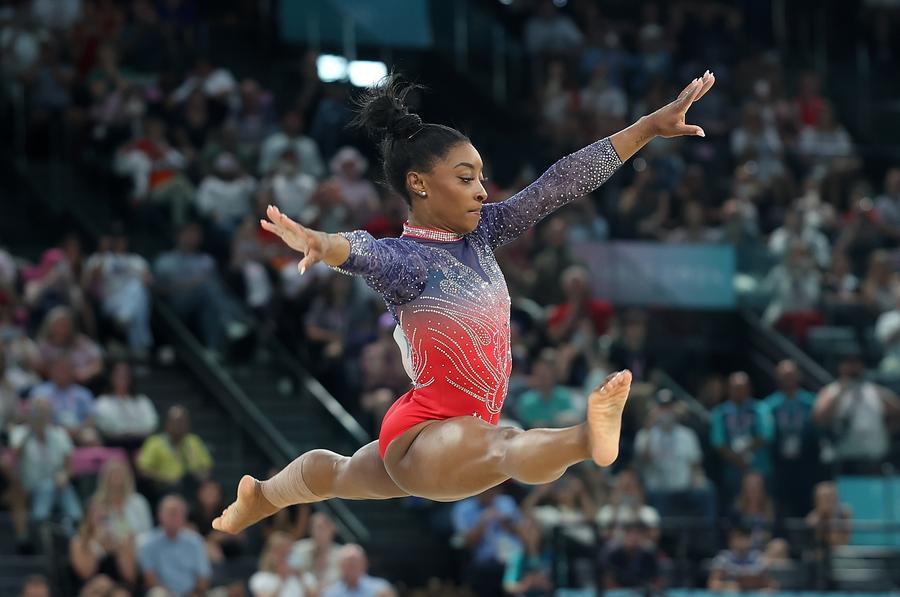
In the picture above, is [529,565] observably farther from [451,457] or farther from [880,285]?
[451,457]

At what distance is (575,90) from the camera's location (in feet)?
49.5

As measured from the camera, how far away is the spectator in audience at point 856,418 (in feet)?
37.6

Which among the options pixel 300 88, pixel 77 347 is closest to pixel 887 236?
pixel 300 88

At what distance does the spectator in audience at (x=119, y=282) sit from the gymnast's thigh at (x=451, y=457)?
679 cm

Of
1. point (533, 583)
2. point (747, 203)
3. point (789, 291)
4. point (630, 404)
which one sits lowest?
point (533, 583)

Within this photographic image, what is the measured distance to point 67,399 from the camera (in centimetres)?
1048

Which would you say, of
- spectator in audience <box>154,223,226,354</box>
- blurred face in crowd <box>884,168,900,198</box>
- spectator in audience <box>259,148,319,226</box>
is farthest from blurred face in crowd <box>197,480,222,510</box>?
blurred face in crowd <box>884,168,900,198</box>

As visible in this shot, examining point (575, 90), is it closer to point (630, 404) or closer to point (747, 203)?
point (747, 203)

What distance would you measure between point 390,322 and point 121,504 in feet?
8.91

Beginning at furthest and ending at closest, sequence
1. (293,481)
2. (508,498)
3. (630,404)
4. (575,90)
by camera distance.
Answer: (575,90) → (630,404) → (508,498) → (293,481)

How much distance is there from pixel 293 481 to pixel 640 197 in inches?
333

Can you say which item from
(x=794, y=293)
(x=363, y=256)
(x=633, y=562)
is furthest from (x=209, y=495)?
(x=363, y=256)

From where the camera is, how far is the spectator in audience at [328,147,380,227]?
12.6m

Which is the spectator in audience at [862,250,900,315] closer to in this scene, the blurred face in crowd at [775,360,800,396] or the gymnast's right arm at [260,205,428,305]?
the blurred face in crowd at [775,360,800,396]
